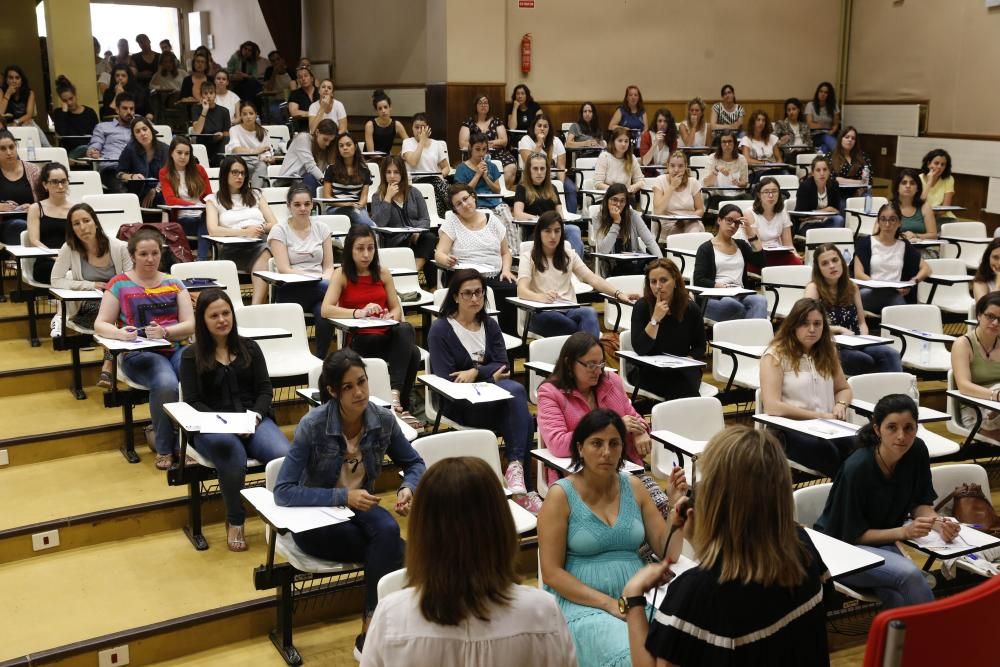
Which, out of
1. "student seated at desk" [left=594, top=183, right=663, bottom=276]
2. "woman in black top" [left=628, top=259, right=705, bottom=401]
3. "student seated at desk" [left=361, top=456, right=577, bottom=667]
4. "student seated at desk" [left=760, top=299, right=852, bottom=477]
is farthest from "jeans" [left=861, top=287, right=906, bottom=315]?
"student seated at desk" [left=361, top=456, right=577, bottom=667]

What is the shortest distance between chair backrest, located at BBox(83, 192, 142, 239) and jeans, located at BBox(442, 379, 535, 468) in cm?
326

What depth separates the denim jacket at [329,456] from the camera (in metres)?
3.46

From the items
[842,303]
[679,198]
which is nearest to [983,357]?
[842,303]

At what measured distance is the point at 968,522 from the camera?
3.85 m

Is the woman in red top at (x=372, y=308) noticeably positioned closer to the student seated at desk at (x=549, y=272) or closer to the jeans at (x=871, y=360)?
the student seated at desk at (x=549, y=272)

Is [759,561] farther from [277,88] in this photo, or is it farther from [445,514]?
[277,88]

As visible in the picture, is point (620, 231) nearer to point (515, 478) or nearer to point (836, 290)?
point (836, 290)

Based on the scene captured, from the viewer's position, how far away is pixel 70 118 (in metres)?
9.02

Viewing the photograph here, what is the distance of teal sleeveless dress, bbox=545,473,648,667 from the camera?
2.82 m

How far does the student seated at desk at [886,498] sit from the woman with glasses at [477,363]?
1.42 meters

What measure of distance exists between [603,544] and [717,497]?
98 cm

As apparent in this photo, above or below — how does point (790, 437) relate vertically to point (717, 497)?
below

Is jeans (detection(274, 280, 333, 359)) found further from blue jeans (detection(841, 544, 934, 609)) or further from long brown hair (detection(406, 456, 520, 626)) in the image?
long brown hair (detection(406, 456, 520, 626))

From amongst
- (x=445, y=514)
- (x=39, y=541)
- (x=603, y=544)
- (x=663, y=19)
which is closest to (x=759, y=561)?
(x=445, y=514)
